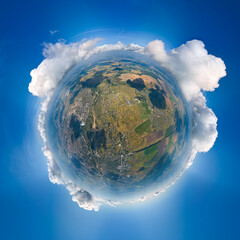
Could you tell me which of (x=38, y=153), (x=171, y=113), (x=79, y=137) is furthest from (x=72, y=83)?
(x=38, y=153)

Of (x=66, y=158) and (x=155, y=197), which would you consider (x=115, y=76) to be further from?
(x=155, y=197)

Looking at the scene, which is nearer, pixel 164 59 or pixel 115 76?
pixel 115 76

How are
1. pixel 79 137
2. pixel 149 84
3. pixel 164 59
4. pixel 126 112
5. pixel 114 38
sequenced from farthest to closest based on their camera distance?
pixel 114 38
pixel 164 59
pixel 149 84
pixel 79 137
pixel 126 112

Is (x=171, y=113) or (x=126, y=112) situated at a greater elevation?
(x=171, y=113)

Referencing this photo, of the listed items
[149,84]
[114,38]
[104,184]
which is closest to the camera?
[149,84]

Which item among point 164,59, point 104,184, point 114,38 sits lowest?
point 104,184

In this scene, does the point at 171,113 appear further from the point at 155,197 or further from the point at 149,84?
the point at 155,197

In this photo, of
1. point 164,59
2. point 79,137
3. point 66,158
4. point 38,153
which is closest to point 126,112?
point 79,137
